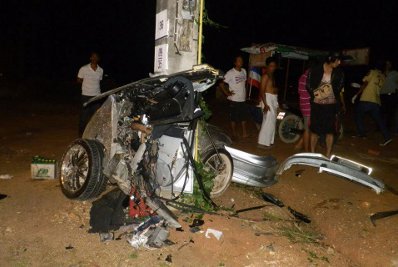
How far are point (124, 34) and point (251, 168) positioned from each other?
79.4 feet

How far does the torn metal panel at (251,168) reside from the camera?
568 cm

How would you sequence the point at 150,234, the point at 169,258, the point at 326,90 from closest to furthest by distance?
the point at 169,258
the point at 150,234
the point at 326,90

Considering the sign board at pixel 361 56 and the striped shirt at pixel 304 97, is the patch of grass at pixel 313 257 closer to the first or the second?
the striped shirt at pixel 304 97

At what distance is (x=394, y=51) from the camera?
26234mm

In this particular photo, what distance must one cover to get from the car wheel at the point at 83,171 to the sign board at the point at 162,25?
5.19ft

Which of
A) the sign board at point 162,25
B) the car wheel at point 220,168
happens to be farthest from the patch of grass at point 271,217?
the sign board at point 162,25

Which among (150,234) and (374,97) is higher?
(374,97)

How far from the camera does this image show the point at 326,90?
6672 millimetres

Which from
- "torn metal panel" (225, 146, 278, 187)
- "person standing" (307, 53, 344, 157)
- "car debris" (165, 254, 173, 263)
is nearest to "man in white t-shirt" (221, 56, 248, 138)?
"person standing" (307, 53, 344, 157)

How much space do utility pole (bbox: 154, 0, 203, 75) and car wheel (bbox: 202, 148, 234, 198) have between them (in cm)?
125

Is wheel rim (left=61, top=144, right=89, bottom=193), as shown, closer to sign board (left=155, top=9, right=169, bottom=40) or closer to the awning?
sign board (left=155, top=9, right=169, bottom=40)

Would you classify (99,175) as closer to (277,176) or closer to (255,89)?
(277,176)

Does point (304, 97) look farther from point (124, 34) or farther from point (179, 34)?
point (124, 34)

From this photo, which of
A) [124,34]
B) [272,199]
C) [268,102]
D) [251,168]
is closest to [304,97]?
[268,102]
